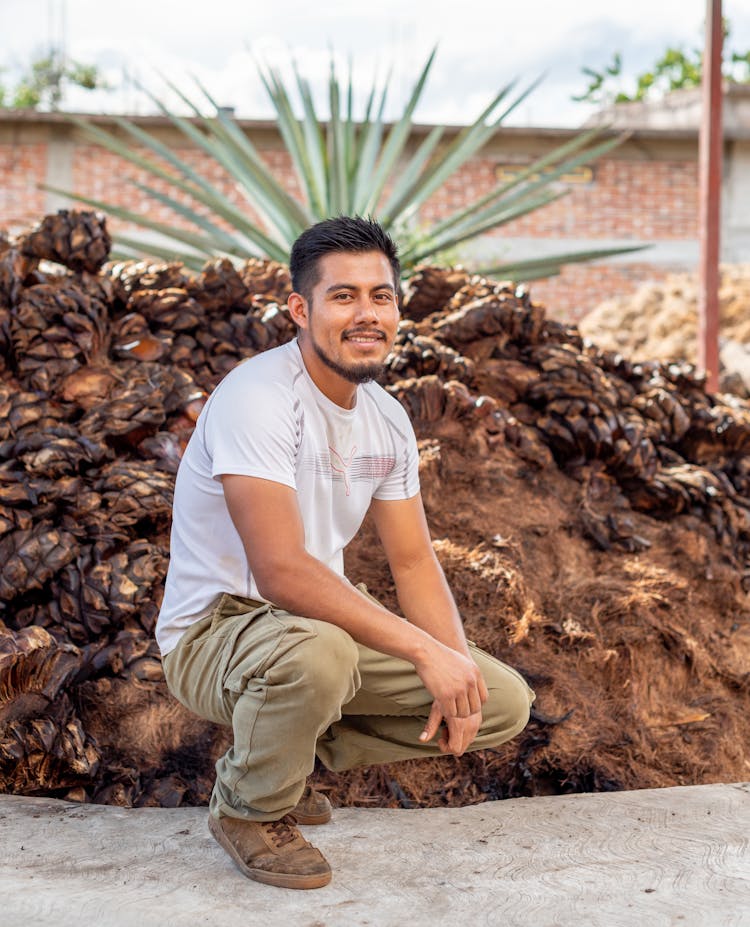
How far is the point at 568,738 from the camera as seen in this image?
2604 mm

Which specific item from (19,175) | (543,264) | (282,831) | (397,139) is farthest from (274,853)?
Answer: (19,175)

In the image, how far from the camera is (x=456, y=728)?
189 centimetres

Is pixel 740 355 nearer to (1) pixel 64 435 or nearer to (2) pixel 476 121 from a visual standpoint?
(2) pixel 476 121

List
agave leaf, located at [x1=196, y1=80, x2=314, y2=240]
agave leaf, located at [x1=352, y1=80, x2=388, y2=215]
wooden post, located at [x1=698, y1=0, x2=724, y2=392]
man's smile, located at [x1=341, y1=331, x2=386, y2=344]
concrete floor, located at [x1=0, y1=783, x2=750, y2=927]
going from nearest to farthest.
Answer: concrete floor, located at [x1=0, y1=783, x2=750, y2=927]
man's smile, located at [x1=341, y1=331, x2=386, y2=344]
wooden post, located at [x1=698, y1=0, x2=724, y2=392]
agave leaf, located at [x1=196, y1=80, x2=314, y2=240]
agave leaf, located at [x1=352, y1=80, x2=388, y2=215]

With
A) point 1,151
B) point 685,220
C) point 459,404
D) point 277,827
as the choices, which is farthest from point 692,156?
point 277,827

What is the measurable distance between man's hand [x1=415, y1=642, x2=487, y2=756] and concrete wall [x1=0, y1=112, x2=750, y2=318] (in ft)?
34.1

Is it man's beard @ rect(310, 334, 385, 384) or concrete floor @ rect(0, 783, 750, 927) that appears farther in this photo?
man's beard @ rect(310, 334, 385, 384)

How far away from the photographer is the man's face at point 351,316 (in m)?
2.02

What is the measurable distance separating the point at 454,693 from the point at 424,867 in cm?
35

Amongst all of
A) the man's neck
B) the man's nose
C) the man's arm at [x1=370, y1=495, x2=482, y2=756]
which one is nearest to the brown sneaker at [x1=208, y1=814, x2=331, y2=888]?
the man's arm at [x1=370, y1=495, x2=482, y2=756]

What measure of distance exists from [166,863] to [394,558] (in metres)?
0.74

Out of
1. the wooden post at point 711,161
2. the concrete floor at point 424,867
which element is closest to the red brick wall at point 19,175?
the wooden post at point 711,161

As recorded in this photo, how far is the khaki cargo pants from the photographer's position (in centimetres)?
177

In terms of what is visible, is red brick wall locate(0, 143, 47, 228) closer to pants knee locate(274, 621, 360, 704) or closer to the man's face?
the man's face
